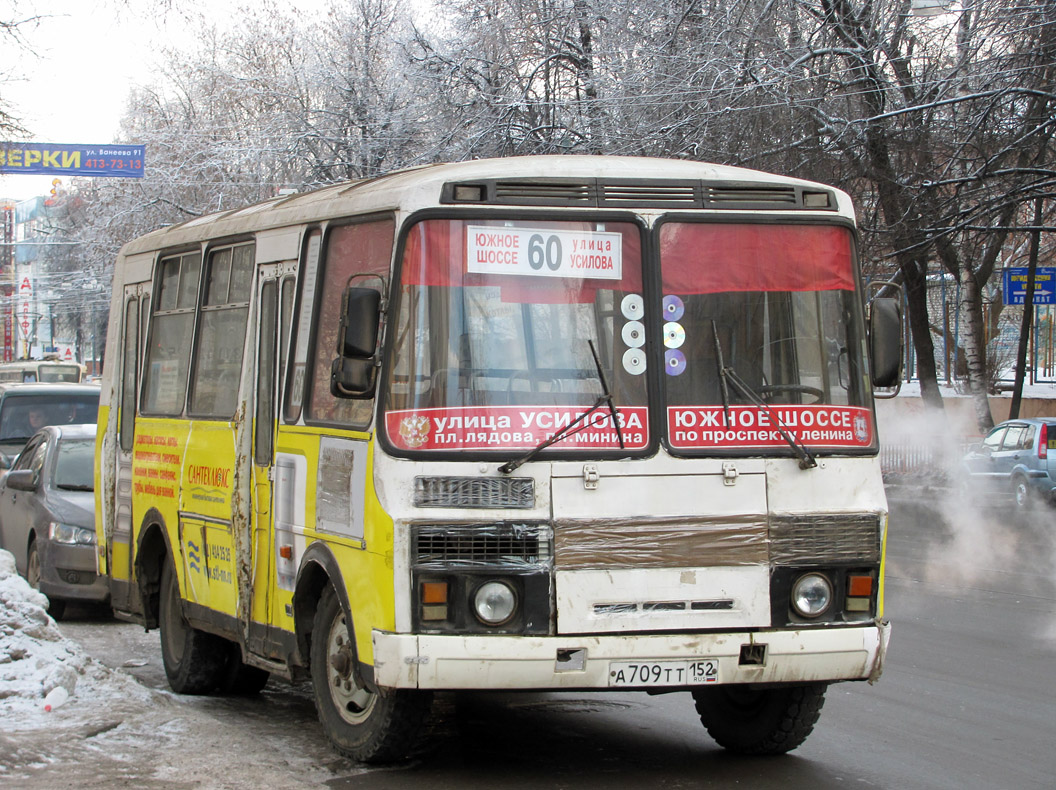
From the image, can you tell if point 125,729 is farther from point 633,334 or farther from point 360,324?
point 633,334

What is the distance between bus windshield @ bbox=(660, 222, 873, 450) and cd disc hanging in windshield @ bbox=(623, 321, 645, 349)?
0.35 ft

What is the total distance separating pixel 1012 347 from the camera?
67062 mm

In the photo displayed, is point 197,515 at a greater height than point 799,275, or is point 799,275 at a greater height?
point 799,275

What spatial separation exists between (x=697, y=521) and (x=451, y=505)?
1.01m

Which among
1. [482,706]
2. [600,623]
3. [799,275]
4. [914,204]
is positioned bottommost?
[482,706]

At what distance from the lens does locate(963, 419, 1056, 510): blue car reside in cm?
2389

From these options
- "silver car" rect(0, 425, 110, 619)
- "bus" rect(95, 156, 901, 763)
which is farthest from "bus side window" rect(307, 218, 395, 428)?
"silver car" rect(0, 425, 110, 619)

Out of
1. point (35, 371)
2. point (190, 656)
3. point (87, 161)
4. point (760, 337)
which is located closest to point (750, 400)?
point (760, 337)

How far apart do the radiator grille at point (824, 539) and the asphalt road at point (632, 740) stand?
98cm

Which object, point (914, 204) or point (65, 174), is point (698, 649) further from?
point (65, 174)

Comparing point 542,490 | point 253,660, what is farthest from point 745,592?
point 253,660

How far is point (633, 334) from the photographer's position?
612cm

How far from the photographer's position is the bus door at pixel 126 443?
31.4 ft

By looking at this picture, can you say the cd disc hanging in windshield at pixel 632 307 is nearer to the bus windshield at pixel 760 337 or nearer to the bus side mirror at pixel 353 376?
the bus windshield at pixel 760 337
